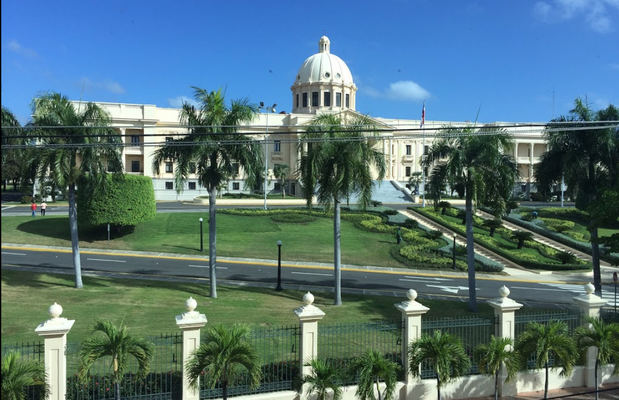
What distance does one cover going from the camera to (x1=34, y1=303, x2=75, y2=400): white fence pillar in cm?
955

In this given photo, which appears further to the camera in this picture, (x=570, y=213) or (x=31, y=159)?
(x=570, y=213)

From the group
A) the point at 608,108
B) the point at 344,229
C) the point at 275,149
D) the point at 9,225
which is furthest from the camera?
the point at 275,149

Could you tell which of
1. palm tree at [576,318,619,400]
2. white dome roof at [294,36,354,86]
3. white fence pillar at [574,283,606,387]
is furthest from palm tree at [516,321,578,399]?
white dome roof at [294,36,354,86]

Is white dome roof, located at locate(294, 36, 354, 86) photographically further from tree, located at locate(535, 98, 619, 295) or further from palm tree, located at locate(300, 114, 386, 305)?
palm tree, located at locate(300, 114, 386, 305)

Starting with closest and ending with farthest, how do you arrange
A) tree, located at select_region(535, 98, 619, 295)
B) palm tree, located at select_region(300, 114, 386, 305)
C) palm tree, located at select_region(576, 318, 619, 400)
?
palm tree, located at select_region(576, 318, 619, 400) < palm tree, located at select_region(300, 114, 386, 305) < tree, located at select_region(535, 98, 619, 295)

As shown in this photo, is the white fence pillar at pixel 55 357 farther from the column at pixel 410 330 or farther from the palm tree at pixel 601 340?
the palm tree at pixel 601 340

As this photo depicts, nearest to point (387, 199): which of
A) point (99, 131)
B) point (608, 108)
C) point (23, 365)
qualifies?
point (608, 108)

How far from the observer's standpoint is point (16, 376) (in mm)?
8820

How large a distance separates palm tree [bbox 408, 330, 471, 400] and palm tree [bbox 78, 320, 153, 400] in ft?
20.1

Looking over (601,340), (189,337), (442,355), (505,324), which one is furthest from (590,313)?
(189,337)

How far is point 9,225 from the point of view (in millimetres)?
36812

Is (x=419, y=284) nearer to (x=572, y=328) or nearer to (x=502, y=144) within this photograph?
(x=502, y=144)

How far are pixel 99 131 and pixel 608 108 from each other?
22.5 m

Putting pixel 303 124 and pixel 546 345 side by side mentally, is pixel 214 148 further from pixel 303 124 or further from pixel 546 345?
pixel 303 124
